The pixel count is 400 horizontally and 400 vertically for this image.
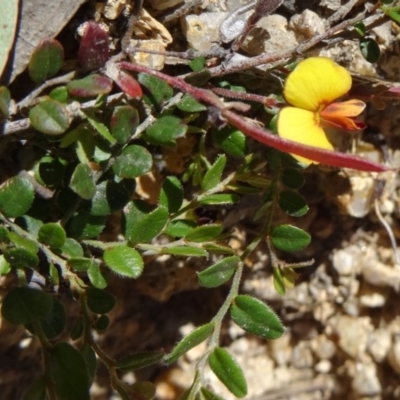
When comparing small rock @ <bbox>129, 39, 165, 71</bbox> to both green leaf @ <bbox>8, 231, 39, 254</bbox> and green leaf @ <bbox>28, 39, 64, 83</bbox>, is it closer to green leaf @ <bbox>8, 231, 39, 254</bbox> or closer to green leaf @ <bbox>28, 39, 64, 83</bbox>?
green leaf @ <bbox>28, 39, 64, 83</bbox>

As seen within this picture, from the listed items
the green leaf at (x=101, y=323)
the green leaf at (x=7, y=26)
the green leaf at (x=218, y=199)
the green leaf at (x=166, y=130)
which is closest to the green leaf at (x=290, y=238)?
the green leaf at (x=218, y=199)

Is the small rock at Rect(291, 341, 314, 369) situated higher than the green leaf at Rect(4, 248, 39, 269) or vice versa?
the green leaf at Rect(4, 248, 39, 269)

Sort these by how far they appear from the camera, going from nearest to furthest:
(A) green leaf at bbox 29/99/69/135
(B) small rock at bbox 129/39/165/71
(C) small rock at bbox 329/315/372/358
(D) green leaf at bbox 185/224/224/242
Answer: (A) green leaf at bbox 29/99/69/135
(D) green leaf at bbox 185/224/224/242
(B) small rock at bbox 129/39/165/71
(C) small rock at bbox 329/315/372/358

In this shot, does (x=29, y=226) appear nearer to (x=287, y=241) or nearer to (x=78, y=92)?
(x=78, y=92)

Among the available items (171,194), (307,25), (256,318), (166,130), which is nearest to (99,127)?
(166,130)

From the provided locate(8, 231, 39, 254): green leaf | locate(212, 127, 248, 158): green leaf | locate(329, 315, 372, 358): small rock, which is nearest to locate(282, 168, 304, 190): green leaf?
locate(212, 127, 248, 158): green leaf

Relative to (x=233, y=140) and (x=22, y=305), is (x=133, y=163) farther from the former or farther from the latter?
(x=22, y=305)

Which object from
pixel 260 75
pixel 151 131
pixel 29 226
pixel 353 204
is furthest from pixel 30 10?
pixel 353 204
